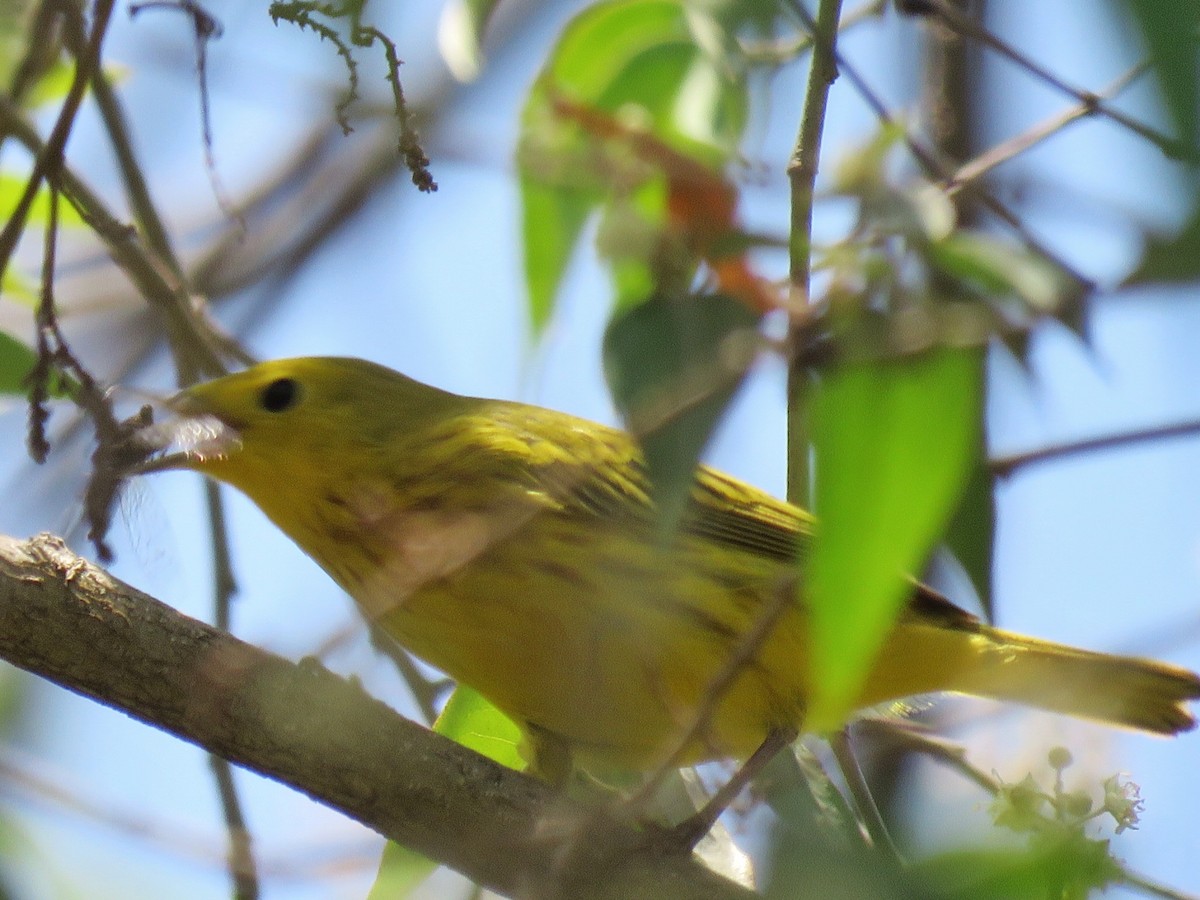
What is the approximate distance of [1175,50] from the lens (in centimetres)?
125

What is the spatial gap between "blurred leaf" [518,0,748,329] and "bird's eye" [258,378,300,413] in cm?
74

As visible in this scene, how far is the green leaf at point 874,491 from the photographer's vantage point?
57.6 inches

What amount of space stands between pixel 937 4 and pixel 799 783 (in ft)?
4.83

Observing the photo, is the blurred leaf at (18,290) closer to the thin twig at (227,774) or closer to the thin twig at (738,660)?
the thin twig at (227,774)

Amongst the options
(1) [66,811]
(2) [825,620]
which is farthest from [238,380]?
(2) [825,620]

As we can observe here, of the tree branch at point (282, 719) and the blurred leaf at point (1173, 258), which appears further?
the tree branch at point (282, 719)

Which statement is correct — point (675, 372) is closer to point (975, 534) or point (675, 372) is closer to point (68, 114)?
point (975, 534)

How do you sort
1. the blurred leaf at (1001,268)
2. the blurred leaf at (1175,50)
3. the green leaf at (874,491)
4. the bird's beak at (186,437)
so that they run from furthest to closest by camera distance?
the bird's beak at (186,437), the blurred leaf at (1001,268), the green leaf at (874,491), the blurred leaf at (1175,50)

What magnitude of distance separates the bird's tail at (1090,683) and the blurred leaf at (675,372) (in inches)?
64.2

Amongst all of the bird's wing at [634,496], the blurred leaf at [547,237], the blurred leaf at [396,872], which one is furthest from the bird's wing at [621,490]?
A: the blurred leaf at [396,872]

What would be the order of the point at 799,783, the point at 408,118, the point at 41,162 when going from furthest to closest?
the point at 799,783
the point at 41,162
the point at 408,118

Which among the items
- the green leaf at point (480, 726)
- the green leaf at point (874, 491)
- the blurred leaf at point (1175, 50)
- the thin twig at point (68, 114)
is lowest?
the green leaf at point (874, 491)

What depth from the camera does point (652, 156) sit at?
2.41 metres

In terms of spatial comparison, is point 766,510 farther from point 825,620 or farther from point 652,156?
point 825,620
